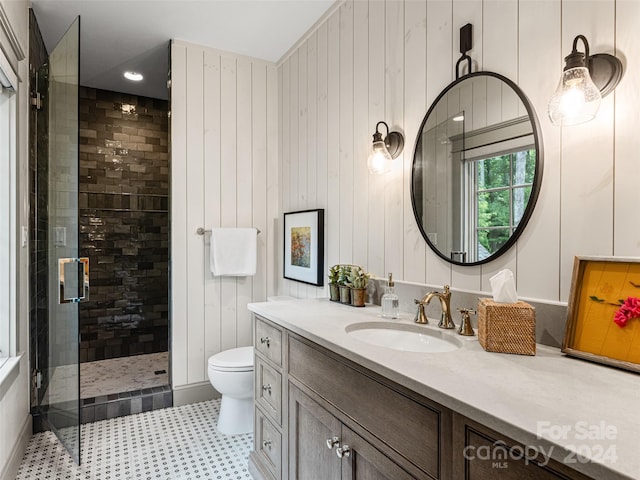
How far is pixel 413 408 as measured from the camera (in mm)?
938

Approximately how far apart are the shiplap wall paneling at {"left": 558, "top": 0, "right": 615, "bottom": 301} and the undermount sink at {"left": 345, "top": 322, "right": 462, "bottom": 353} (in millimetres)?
438

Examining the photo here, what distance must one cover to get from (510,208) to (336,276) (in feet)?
3.16

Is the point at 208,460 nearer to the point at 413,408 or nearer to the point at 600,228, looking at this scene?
the point at 413,408

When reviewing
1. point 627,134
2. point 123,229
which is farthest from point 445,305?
point 123,229

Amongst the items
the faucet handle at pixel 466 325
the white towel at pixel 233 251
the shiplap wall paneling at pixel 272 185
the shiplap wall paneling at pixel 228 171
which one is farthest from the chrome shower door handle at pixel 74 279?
the faucet handle at pixel 466 325

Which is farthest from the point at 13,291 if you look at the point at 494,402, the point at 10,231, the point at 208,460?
the point at 494,402

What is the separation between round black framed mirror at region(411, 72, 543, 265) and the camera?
50.4 inches

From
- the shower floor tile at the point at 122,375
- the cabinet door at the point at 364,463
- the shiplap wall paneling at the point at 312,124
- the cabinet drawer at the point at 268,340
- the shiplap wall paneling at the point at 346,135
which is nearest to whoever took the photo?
the cabinet door at the point at 364,463

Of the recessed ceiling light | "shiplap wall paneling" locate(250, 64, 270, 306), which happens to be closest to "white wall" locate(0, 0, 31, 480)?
the recessed ceiling light

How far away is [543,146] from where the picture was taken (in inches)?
A: 48.3

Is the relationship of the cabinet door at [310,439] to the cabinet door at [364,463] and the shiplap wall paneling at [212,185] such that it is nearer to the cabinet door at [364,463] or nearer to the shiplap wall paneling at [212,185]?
the cabinet door at [364,463]

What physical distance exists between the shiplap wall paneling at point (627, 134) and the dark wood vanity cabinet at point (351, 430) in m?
0.68

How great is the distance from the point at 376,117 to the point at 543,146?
94cm

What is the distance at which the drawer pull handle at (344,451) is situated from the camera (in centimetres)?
118
